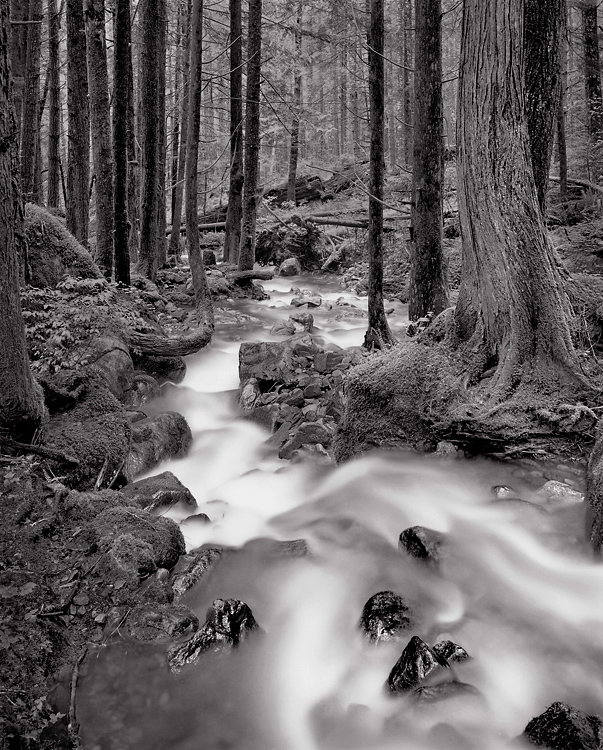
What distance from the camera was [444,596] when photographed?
394 centimetres

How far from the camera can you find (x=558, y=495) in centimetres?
454

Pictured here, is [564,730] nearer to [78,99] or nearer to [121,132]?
[121,132]

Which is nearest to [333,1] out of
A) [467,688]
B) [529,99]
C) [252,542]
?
[529,99]

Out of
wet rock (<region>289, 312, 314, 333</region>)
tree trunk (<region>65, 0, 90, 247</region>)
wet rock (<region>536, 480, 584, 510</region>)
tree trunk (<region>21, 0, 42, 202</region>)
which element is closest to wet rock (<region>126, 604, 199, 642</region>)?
wet rock (<region>536, 480, 584, 510</region>)

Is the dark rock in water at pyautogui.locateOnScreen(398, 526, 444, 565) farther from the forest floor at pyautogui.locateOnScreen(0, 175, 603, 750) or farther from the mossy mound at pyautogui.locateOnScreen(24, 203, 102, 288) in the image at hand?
the mossy mound at pyautogui.locateOnScreen(24, 203, 102, 288)

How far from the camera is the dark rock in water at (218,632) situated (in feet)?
11.3

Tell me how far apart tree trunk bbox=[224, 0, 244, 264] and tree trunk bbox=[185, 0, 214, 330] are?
14.7ft

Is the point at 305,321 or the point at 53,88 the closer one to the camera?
the point at 305,321

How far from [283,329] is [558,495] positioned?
7.40 m

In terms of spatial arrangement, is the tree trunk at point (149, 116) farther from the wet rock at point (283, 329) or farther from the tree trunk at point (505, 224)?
the tree trunk at point (505, 224)

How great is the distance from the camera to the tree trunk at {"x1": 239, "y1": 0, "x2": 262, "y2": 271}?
14086 mm

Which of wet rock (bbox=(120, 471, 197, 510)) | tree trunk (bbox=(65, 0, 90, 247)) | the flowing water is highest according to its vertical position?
tree trunk (bbox=(65, 0, 90, 247))

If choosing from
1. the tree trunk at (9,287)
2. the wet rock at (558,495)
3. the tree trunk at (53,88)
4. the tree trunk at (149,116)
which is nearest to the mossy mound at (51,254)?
the tree trunk at (149,116)

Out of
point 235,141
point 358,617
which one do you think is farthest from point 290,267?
point 358,617
